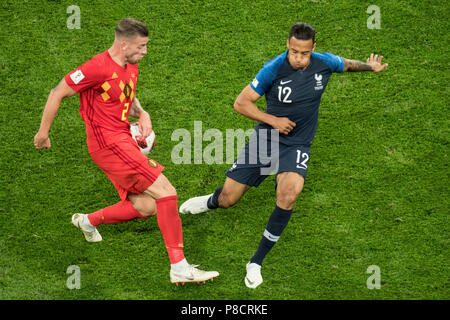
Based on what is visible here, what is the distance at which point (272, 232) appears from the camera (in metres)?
5.54

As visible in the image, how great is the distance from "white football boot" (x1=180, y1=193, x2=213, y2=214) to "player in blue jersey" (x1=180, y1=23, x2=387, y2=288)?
0.48 meters

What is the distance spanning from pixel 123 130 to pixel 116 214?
0.79 meters

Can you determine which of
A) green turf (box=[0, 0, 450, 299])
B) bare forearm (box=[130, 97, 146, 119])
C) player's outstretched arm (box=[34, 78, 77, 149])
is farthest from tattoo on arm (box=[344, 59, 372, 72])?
player's outstretched arm (box=[34, 78, 77, 149])

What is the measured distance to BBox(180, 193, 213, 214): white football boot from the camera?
628 cm

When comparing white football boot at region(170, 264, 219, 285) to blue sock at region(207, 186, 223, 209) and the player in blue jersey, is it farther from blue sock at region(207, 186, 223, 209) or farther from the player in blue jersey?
blue sock at region(207, 186, 223, 209)

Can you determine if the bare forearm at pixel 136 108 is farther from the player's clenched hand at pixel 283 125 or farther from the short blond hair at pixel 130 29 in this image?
the player's clenched hand at pixel 283 125

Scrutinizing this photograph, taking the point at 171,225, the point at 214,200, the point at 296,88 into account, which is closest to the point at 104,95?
the point at 171,225

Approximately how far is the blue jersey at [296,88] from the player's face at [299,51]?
11 cm

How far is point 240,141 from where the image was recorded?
703 cm

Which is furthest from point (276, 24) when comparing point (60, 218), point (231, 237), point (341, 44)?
point (60, 218)

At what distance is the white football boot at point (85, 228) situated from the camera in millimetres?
5949

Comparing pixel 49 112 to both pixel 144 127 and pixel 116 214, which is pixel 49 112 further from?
pixel 116 214

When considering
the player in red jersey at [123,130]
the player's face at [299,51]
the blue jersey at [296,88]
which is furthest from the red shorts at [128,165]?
the player's face at [299,51]

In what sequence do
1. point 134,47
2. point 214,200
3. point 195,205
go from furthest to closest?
1. point 195,205
2. point 214,200
3. point 134,47
